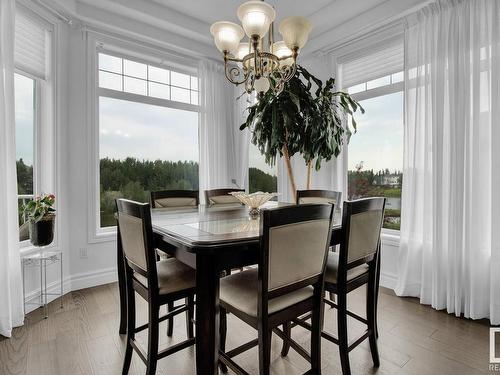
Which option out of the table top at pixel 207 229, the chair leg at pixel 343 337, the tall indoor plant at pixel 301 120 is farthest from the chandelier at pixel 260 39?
the chair leg at pixel 343 337

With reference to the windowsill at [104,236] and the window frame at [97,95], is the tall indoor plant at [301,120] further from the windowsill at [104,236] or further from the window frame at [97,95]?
the windowsill at [104,236]

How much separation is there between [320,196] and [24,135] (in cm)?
290

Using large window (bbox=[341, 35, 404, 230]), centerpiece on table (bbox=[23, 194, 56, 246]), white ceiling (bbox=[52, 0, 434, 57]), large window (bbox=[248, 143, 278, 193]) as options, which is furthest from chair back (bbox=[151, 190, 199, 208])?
large window (bbox=[341, 35, 404, 230])

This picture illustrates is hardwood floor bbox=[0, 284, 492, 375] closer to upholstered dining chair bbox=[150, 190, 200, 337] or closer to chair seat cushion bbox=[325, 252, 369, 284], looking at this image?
chair seat cushion bbox=[325, 252, 369, 284]

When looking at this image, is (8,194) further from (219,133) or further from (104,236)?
(219,133)

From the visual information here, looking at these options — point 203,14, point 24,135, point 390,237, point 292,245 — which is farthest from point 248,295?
point 203,14

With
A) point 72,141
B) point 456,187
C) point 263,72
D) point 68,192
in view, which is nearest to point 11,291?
point 68,192

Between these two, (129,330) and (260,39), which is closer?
(129,330)

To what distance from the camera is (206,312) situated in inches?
50.7

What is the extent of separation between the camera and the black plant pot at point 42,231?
2398 mm

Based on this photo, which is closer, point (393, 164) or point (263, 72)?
point (263, 72)

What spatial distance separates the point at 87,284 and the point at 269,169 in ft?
9.77

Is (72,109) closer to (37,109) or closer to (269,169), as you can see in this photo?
(37,109)

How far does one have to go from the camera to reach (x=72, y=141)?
9.86 ft
